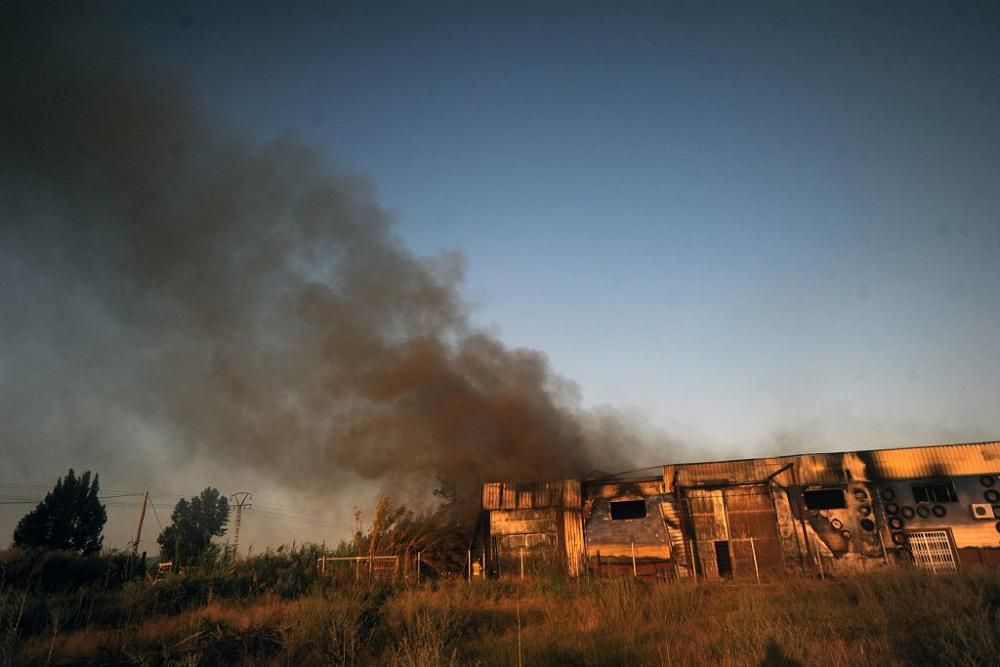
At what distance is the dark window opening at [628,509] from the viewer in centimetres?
2455

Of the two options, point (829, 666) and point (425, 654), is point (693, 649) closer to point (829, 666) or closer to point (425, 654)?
point (829, 666)

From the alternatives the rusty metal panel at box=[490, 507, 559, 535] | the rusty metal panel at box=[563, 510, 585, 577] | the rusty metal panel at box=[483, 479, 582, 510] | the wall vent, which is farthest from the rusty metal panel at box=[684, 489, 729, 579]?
the wall vent

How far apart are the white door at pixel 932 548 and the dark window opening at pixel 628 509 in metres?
→ 10.9

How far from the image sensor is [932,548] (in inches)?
856

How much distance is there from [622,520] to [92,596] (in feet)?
64.8

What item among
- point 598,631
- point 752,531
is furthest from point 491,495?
point 598,631

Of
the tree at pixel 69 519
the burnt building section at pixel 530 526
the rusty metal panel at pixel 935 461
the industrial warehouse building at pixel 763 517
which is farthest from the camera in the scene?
the tree at pixel 69 519

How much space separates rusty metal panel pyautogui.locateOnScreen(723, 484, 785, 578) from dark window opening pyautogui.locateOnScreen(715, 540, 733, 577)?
0.68 ft

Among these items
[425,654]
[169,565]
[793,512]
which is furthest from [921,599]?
[169,565]

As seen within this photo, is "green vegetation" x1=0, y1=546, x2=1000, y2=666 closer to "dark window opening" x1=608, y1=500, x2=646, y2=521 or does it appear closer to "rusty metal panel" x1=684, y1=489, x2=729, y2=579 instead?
"rusty metal panel" x1=684, y1=489, x2=729, y2=579

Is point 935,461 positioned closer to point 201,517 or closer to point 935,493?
point 935,493

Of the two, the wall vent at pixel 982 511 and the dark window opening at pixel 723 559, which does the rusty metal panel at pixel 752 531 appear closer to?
the dark window opening at pixel 723 559

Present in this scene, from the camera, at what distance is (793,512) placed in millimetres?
22969

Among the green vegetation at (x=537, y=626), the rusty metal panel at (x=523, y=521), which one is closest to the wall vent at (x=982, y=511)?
the green vegetation at (x=537, y=626)
